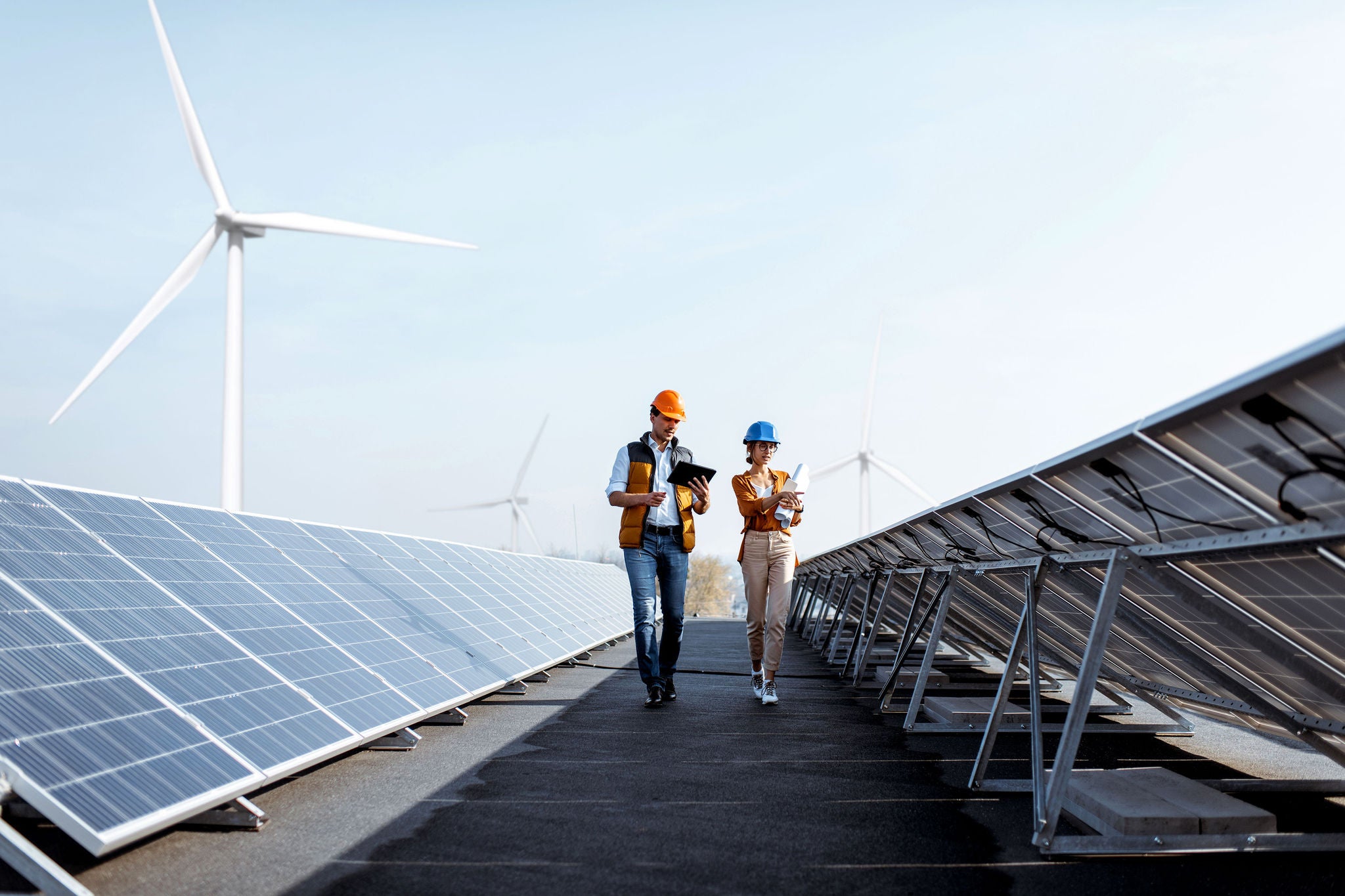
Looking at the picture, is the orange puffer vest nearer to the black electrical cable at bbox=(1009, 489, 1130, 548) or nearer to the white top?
the white top

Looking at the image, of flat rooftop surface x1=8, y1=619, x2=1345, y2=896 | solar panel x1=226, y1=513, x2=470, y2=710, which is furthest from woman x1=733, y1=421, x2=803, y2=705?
solar panel x1=226, y1=513, x2=470, y2=710

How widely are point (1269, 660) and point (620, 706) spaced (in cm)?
569

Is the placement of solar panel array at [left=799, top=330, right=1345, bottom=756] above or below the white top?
below

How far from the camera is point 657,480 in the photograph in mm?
9797

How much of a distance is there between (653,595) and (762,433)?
2.15 metres

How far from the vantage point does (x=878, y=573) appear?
41.3ft

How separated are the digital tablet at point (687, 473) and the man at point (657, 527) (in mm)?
116

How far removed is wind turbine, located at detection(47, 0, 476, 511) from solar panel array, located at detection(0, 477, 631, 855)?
8.86 metres

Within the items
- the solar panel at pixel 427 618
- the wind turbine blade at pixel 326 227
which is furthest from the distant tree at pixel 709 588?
the solar panel at pixel 427 618

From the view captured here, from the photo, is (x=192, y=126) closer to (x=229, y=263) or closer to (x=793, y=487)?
(x=229, y=263)

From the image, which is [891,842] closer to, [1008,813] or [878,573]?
[1008,813]

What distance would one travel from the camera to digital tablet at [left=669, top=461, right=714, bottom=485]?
946 cm

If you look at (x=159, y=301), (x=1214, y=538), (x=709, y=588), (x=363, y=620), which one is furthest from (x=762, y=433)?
(x=709, y=588)

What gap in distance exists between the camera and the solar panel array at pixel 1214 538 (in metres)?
3.41
